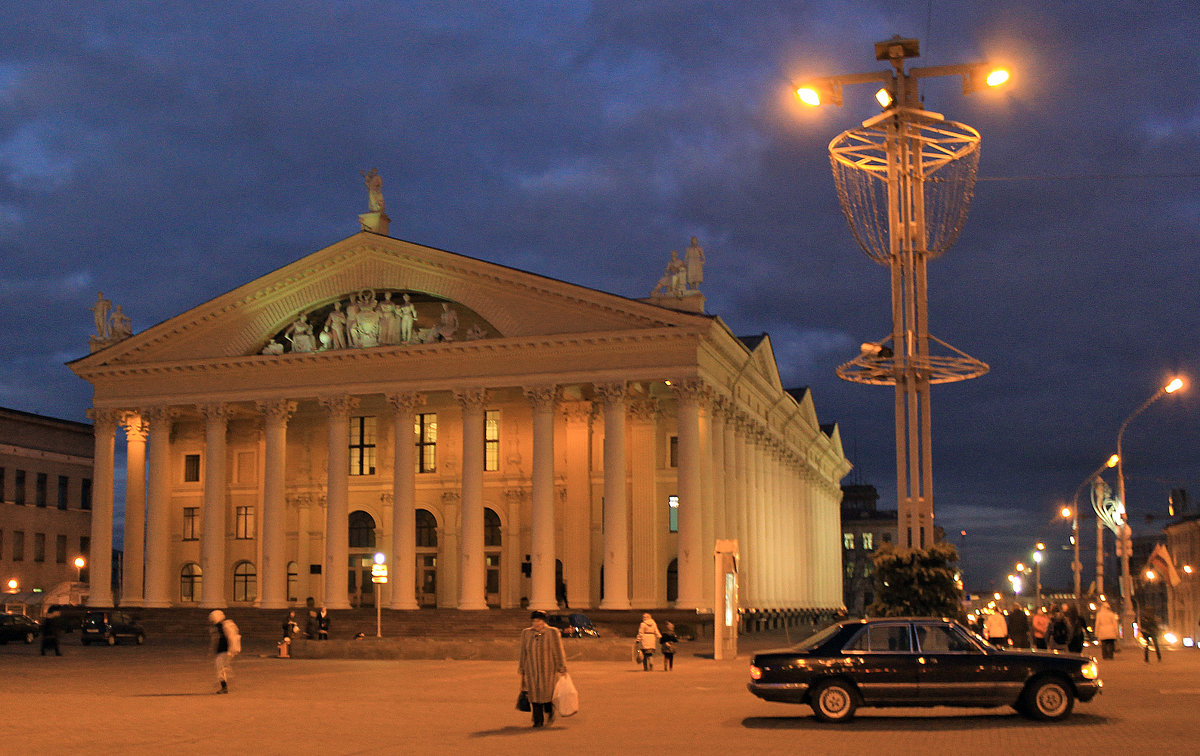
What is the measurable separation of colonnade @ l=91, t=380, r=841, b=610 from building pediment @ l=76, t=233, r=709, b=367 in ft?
7.31

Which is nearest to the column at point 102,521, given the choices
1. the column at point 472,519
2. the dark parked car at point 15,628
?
the dark parked car at point 15,628

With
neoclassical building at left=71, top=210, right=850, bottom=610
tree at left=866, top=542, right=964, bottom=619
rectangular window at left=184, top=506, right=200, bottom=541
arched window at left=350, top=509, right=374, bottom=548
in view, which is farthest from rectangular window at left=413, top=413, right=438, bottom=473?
tree at left=866, top=542, right=964, bottom=619

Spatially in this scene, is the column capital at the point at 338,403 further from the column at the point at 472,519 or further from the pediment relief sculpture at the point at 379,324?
the column at the point at 472,519

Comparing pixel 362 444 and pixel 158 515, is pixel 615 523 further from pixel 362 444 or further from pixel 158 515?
pixel 158 515

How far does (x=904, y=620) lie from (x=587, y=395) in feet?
117

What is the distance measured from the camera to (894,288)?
23906 mm

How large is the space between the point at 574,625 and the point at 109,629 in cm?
1742

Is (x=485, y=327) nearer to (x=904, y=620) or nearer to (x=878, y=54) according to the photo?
(x=878, y=54)

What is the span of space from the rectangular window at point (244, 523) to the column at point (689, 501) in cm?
2312

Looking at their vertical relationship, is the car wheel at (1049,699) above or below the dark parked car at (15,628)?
above

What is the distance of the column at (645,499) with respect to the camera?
53406mm

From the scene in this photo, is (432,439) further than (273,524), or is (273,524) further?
(432,439)

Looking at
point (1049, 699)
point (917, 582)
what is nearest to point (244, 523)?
point (917, 582)

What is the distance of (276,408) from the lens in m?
54.8
